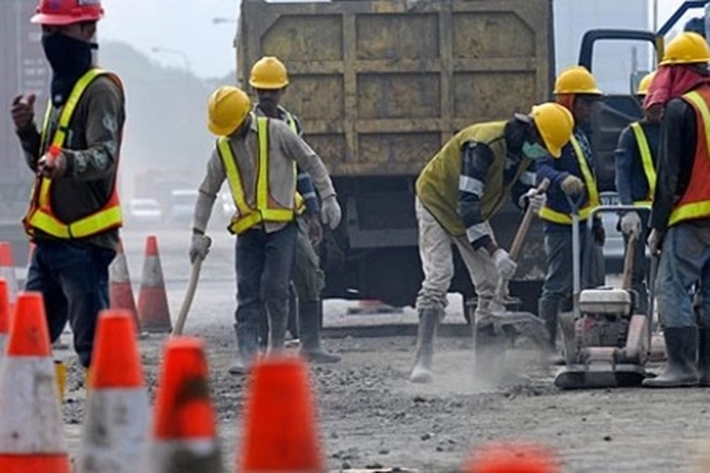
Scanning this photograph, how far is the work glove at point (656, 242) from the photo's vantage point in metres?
11.3

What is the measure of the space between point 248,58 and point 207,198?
7.78ft

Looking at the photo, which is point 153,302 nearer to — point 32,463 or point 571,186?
point 571,186

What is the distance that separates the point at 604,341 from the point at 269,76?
363cm

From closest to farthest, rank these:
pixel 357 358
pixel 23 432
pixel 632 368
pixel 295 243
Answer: pixel 23 432
pixel 632 368
pixel 295 243
pixel 357 358

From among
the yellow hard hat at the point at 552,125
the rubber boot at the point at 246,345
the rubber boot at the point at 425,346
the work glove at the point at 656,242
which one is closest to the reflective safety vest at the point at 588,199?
the yellow hard hat at the point at 552,125

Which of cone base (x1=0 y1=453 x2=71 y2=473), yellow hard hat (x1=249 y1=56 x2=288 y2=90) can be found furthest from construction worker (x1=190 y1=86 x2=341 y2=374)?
cone base (x1=0 y1=453 x2=71 y2=473)

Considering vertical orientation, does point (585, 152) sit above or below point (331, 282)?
above

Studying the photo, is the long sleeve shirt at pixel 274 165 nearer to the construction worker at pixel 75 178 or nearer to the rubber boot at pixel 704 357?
the rubber boot at pixel 704 357

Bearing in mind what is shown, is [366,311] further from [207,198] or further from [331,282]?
[207,198]

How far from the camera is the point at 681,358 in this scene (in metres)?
11.1

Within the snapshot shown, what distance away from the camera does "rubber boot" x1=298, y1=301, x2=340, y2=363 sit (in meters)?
14.2

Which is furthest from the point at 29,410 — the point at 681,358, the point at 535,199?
the point at 535,199

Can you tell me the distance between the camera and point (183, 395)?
213 inches

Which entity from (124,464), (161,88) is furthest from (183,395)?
(161,88)
